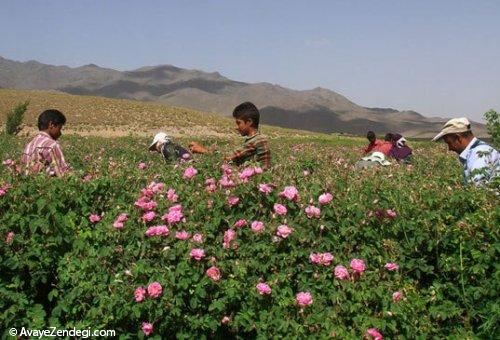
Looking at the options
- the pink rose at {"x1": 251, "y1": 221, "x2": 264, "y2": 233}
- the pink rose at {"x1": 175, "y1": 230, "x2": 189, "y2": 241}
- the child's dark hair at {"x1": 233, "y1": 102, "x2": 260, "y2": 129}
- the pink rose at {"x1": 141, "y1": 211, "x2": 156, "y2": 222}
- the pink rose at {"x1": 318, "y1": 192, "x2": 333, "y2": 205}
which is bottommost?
the pink rose at {"x1": 175, "y1": 230, "x2": 189, "y2": 241}

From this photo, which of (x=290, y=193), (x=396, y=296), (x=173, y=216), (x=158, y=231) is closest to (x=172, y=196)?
(x=173, y=216)

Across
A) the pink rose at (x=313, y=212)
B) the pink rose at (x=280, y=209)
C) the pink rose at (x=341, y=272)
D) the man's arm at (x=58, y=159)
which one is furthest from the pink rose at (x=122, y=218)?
the man's arm at (x=58, y=159)

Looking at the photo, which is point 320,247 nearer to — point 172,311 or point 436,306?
point 436,306

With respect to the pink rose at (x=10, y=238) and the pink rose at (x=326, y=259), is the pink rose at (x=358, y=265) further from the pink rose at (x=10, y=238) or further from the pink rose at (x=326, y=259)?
the pink rose at (x=10, y=238)

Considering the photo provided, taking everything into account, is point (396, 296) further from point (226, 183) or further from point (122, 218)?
point (122, 218)

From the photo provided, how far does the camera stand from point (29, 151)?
5.93 metres

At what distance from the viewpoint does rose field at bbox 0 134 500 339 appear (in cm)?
342

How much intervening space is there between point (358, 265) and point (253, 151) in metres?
2.50

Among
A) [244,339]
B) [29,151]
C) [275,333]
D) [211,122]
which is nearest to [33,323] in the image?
[244,339]

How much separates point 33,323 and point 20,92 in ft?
289

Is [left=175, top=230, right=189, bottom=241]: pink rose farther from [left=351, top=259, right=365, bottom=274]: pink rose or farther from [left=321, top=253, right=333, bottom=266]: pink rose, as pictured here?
[left=351, top=259, right=365, bottom=274]: pink rose

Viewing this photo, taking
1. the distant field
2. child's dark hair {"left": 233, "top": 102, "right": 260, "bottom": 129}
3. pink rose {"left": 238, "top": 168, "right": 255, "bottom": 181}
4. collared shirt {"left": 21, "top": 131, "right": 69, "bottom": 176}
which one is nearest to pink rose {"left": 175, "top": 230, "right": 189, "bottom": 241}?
pink rose {"left": 238, "top": 168, "right": 255, "bottom": 181}

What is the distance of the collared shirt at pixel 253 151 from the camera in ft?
18.8

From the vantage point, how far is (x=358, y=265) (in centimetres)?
350
